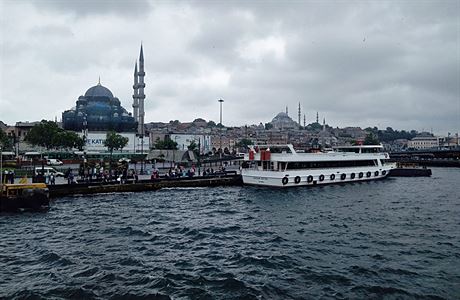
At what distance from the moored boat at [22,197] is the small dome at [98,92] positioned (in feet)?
322

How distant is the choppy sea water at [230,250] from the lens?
464 inches

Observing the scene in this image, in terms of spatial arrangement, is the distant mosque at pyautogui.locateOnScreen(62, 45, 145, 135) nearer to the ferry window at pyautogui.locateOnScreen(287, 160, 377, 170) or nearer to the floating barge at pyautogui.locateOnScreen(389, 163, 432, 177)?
the floating barge at pyautogui.locateOnScreen(389, 163, 432, 177)

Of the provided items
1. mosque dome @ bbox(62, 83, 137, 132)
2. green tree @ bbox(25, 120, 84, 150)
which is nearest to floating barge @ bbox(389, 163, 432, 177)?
green tree @ bbox(25, 120, 84, 150)

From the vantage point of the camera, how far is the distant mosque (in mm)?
103875

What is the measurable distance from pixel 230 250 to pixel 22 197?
1521cm

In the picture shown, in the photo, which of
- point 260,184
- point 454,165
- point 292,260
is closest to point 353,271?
point 292,260

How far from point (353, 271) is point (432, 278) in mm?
2597

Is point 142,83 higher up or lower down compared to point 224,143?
higher up

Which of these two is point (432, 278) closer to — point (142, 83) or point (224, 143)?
point (142, 83)

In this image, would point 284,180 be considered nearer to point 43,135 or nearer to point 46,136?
point 46,136

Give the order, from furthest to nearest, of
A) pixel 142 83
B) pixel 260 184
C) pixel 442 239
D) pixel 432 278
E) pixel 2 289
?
pixel 142 83 → pixel 260 184 → pixel 442 239 → pixel 432 278 → pixel 2 289

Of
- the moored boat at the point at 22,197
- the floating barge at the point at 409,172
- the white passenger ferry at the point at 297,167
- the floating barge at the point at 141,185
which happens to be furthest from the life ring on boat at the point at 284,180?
the floating barge at the point at 409,172

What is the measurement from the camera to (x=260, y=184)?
3772 centimetres

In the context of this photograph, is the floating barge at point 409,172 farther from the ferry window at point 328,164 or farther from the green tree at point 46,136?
the green tree at point 46,136
